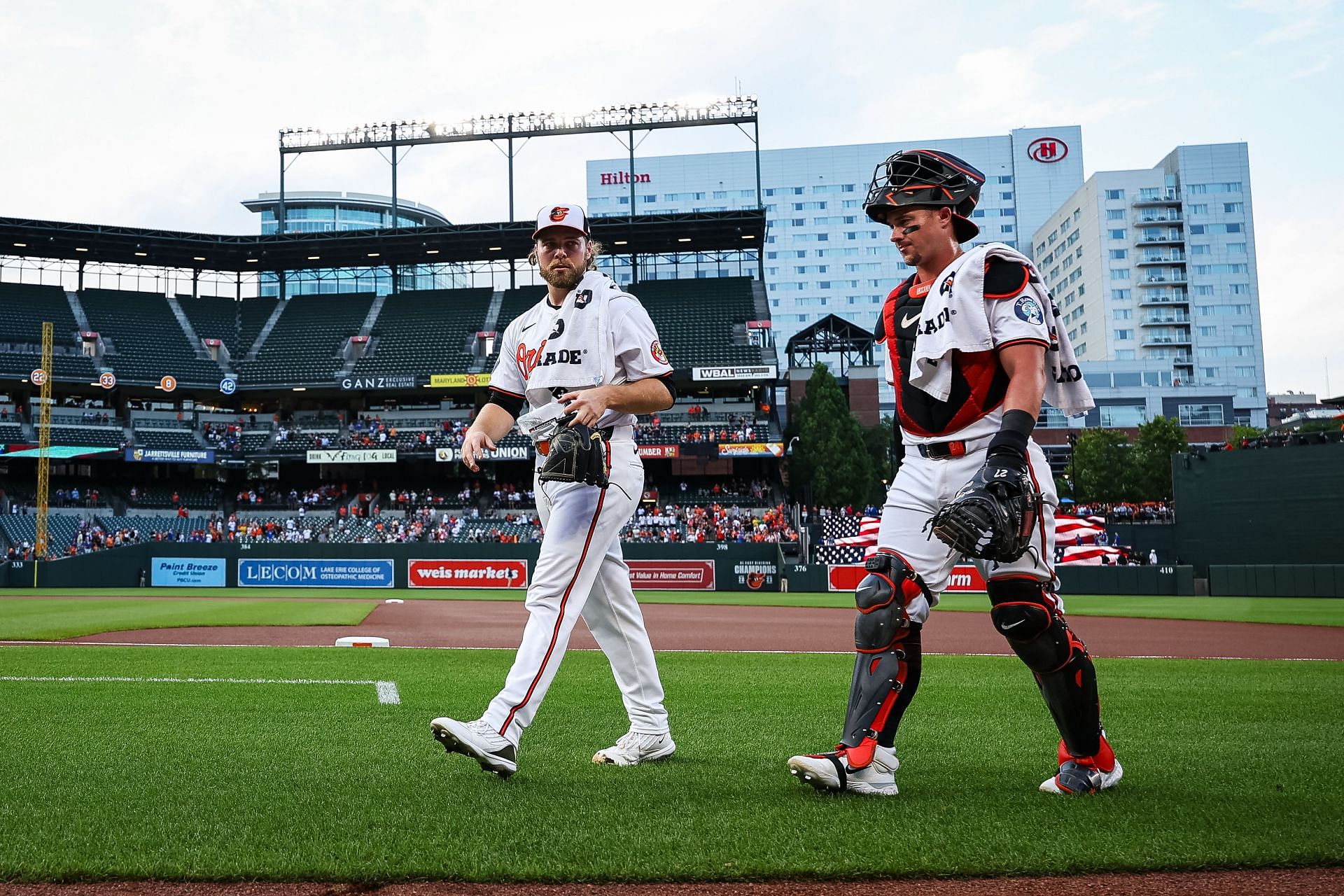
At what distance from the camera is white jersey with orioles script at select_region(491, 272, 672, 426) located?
4.34 meters

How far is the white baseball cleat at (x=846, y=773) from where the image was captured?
3.49 meters

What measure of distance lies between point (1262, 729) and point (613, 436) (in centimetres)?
383

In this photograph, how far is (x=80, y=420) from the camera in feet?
153

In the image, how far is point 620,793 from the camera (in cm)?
358

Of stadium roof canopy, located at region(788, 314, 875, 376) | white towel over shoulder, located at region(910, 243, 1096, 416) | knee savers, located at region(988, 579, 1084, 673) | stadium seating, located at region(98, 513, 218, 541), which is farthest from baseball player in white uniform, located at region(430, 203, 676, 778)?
stadium roof canopy, located at region(788, 314, 875, 376)

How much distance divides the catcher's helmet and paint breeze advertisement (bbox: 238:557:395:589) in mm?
31647

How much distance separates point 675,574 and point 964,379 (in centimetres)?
2879

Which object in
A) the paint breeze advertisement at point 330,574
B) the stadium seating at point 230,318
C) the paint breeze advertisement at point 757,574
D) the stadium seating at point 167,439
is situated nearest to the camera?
the paint breeze advertisement at point 757,574

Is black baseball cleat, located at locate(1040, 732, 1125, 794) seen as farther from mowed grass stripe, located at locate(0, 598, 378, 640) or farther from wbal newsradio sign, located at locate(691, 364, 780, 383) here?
wbal newsradio sign, located at locate(691, 364, 780, 383)

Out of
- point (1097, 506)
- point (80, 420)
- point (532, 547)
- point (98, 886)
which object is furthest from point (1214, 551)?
Answer: point (80, 420)

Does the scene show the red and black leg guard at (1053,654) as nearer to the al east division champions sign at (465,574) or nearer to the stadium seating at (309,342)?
the al east division champions sign at (465,574)

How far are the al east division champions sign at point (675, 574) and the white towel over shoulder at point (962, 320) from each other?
92.1 ft

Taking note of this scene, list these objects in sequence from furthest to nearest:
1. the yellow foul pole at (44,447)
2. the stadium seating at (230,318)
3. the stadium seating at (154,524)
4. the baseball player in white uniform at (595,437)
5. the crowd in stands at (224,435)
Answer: the stadium seating at (230,318)
the crowd in stands at (224,435)
the stadium seating at (154,524)
the yellow foul pole at (44,447)
the baseball player in white uniform at (595,437)

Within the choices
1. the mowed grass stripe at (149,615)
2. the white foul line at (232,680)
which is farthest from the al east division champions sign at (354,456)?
the white foul line at (232,680)
